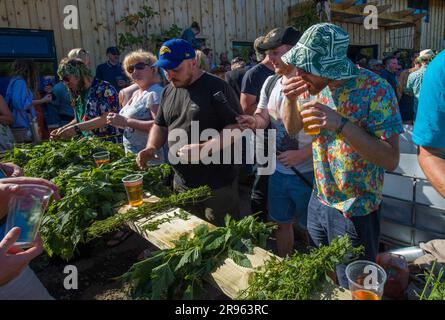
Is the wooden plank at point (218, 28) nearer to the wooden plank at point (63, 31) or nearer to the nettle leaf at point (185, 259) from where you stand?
the wooden plank at point (63, 31)

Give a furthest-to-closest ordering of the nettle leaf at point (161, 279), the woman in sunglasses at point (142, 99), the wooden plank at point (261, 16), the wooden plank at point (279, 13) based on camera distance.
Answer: the wooden plank at point (279, 13)
the wooden plank at point (261, 16)
the woman in sunglasses at point (142, 99)
the nettle leaf at point (161, 279)

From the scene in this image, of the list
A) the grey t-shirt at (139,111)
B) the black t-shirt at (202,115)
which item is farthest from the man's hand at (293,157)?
the grey t-shirt at (139,111)

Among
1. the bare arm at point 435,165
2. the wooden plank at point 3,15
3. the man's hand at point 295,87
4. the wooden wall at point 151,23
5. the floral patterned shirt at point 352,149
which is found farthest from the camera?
the wooden wall at point 151,23

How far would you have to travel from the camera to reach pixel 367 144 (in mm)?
1609

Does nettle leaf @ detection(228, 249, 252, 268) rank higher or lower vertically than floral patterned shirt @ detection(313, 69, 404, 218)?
lower

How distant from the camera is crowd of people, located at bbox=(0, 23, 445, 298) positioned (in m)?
1.62

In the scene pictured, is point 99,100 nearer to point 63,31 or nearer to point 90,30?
point 63,31

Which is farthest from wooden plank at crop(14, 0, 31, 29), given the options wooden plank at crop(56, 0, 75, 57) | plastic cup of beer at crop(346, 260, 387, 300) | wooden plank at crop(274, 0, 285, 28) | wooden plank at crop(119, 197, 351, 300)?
plastic cup of beer at crop(346, 260, 387, 300)

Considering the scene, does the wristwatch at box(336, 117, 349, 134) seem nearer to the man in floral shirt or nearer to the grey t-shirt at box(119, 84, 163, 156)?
the man in floral shirt

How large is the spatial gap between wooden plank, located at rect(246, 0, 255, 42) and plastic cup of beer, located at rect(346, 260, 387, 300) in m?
8.93

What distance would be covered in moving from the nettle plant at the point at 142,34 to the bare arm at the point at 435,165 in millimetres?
6748

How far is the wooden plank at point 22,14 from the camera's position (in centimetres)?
614

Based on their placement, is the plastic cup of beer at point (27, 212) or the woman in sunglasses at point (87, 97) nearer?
the plastic cup of beer at point (27, 212)
